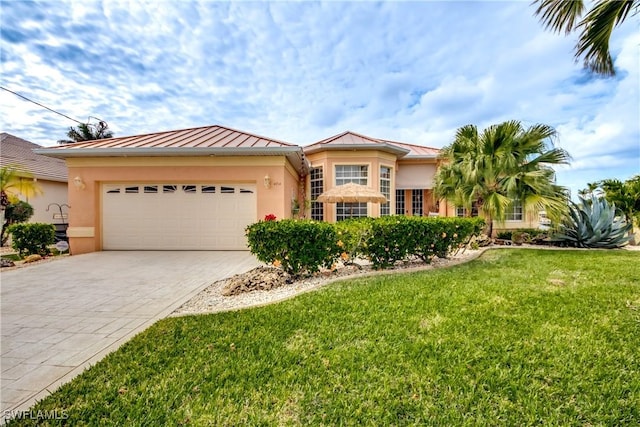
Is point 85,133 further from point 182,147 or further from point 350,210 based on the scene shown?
point 350,210

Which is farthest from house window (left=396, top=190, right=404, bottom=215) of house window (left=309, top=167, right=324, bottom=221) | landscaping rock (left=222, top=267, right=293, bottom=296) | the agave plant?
landscaping rock (left=222, top=267, right=293, bottom=296)

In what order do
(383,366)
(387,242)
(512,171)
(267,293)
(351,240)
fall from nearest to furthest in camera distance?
(383,366) < (267,293) < (351,240) < (387,242) < (512,171)

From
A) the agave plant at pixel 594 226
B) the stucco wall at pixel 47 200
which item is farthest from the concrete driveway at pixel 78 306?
the agave plant at pixel 594 226

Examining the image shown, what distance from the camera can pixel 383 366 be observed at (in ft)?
11.1

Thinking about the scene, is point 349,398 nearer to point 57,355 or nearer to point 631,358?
point 631,358

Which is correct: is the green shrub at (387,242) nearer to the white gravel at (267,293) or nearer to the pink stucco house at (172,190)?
the white gravel at (267,293)

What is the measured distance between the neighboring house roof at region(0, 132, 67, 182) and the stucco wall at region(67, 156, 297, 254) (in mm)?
9315

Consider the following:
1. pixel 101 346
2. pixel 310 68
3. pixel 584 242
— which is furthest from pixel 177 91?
pixel 584 242

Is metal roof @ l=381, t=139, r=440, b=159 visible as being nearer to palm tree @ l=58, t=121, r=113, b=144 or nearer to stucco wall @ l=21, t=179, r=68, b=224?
stucco wall @ l=21, t=179, r=68, b=224

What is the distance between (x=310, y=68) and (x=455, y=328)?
1287 centimetres

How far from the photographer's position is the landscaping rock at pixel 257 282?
Result: 21.9 ft

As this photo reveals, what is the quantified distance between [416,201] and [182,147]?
50.5 feet

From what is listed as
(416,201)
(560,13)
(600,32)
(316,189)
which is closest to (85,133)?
(316,189)

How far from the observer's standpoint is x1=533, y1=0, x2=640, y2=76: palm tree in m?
5.51
